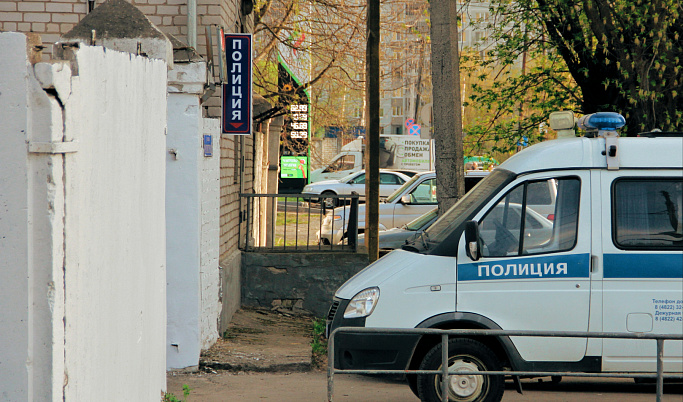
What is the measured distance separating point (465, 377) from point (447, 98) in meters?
3.41

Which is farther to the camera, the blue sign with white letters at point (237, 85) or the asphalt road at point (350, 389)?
the blue sign with white letters at point (237, 85)

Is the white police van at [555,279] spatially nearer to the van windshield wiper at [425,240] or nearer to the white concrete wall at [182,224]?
the van windshield wiper at [425,240]

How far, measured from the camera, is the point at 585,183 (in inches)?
219

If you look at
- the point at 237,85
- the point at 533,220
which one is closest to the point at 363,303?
the point at 533,220

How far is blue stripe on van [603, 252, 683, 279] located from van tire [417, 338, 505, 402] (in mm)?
1092

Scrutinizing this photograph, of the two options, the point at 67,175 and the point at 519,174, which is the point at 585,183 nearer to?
the point at 519,174

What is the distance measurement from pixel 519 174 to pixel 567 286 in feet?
3.02

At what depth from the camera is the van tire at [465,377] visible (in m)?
5.41

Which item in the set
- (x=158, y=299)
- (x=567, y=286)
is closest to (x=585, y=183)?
(x=567, y=286)

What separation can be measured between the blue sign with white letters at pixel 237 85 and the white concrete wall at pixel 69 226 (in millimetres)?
4089

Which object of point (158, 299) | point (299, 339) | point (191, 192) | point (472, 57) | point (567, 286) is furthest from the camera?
point (472, 57)

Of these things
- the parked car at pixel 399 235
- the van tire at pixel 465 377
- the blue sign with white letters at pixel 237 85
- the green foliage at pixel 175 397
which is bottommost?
the green foliage at pixel 175 397

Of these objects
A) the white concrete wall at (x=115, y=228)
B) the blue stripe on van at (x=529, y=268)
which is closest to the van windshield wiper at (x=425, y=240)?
the blue stripe on van at (x=529, y=268)

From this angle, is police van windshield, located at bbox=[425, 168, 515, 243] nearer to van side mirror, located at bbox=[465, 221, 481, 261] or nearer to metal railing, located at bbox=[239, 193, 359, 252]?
van side mirror, located at bbox=[465, 221, 481, 261]
